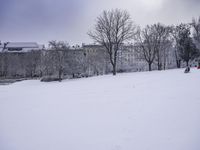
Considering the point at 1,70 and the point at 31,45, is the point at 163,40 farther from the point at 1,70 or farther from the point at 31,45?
the point at 31,45

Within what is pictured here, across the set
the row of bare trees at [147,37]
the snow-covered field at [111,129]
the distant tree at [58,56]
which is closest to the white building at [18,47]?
the distant tree at [58,56]

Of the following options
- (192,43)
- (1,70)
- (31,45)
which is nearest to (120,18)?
(192,43)

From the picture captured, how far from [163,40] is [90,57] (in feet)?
66.7

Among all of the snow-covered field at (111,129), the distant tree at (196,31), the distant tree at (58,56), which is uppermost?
the distant tree at (196,31)

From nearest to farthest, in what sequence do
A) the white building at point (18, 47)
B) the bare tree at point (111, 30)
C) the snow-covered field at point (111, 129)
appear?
1. the snow-covered field at point (111, 129)
2. the bare tree at point (111, 30)
3. the white building at point (18, 47)

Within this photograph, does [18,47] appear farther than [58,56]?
Yes

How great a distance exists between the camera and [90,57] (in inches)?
1576

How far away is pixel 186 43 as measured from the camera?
117 ft

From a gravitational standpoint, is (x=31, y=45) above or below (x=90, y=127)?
above

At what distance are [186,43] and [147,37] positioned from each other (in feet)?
37.7

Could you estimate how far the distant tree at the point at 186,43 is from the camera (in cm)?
3559

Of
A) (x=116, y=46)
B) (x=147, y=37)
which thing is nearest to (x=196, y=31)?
(x=147, y=37)

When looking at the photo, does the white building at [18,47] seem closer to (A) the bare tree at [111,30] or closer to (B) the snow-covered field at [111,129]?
(A) the bare tree at [111,30]

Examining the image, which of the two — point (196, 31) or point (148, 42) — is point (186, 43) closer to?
point (196, 31)
